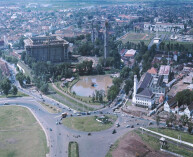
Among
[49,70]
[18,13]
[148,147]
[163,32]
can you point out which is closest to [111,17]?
[163,32]

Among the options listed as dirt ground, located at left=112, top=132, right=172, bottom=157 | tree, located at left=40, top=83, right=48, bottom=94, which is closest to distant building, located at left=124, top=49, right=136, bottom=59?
tree, located at left=40, top=83, right=48, bottom=94

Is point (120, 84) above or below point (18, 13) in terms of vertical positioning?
below

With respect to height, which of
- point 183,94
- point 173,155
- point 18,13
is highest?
point 18,13

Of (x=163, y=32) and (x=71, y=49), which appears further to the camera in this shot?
(x=163, y=32)

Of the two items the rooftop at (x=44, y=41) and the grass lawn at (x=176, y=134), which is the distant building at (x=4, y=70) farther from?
the grass lawn at (x=176, y=134)

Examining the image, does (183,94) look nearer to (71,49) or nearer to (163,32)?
(71,49)

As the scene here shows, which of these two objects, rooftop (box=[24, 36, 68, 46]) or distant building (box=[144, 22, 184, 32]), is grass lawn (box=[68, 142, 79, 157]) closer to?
rooftop (box=[24, 36, 68, 46])
